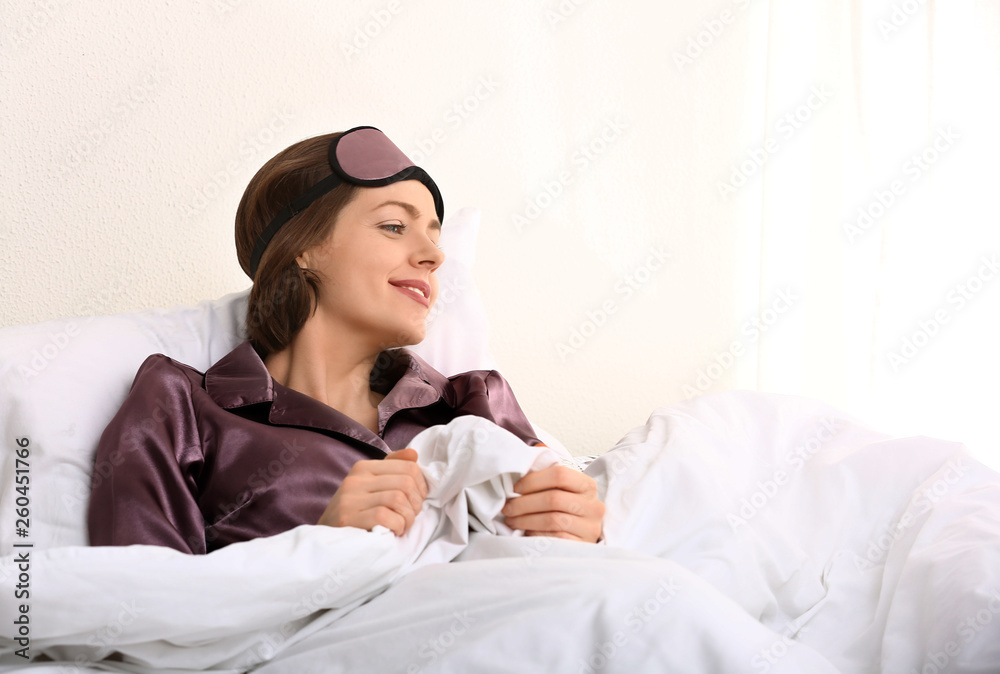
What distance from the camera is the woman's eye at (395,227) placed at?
1.31m

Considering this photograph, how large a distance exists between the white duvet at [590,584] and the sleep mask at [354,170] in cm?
55

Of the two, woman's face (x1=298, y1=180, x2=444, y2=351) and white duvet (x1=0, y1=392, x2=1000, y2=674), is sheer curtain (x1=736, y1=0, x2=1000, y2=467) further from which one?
woman's face (x1=298, y1=180, x2=444, y2=351)

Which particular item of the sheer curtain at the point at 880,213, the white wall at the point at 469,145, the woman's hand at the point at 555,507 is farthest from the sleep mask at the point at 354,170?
the sheer curtain at the point at 880,213

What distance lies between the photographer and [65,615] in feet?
2.23

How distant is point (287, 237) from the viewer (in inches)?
51.2

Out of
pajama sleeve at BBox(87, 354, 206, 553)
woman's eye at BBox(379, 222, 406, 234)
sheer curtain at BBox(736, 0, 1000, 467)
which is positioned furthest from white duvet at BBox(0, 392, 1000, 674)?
sheer curtain at BBox(736, 0, 1000, 467)

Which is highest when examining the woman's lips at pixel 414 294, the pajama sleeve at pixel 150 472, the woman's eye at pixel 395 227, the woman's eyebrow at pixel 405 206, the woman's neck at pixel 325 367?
the woman's eyebrow at pixel 405 206

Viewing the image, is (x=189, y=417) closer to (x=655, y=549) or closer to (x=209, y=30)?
(x=655, y=549)

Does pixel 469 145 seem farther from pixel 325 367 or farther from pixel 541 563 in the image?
pixel 541 563

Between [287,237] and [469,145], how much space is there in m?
0.80

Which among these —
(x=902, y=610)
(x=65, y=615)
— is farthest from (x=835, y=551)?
(x=65, y=615)

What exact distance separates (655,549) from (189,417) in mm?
628

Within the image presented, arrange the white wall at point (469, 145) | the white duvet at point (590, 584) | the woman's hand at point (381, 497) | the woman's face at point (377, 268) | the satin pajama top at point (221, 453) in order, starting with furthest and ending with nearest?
the white wall at point (469, 145) < the woman's face at point (377, 268) < the satin pajama top at point (221, 453) < the woman's hand at point (381, 497) < the white duvet at point (590, 584)

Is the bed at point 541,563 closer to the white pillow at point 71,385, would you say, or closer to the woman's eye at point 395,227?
the white pillow at point 71,385
